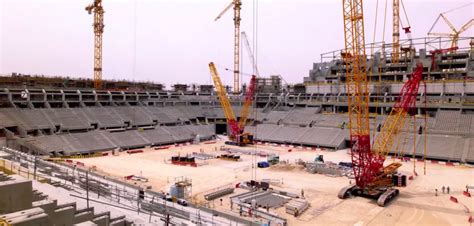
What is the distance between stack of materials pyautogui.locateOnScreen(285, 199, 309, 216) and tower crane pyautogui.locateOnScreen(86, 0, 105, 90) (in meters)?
71.1

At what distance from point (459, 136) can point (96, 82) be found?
3129 inches

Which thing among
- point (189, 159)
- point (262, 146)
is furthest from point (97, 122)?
point (262, 146)

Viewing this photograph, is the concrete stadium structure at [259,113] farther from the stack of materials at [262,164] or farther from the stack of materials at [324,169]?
the stack of materials at [262,164]

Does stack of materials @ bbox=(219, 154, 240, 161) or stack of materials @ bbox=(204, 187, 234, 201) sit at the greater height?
stack of materials @ bbox=(219, 154, 240, 161)

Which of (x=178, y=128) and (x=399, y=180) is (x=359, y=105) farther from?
(x=178, y=128)

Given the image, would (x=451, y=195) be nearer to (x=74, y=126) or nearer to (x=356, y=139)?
(x=356, y=139)

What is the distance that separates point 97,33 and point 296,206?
7637 cm

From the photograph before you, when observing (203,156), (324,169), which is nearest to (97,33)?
(203,156)

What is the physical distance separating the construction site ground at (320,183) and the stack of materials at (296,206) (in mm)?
426

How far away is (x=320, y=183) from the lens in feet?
122

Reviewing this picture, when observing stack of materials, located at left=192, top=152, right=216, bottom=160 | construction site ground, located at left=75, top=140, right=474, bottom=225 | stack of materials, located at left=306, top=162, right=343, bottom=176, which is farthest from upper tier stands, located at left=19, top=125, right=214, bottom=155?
stack of materials, located at left=306, top=162, right=343, bottom=176

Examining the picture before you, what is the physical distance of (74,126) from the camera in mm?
58375

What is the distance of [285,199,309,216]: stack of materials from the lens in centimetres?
2682

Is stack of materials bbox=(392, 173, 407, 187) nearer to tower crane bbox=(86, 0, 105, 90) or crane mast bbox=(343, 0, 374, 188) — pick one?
crane mast bbox=(343, 0, 374, 188)
